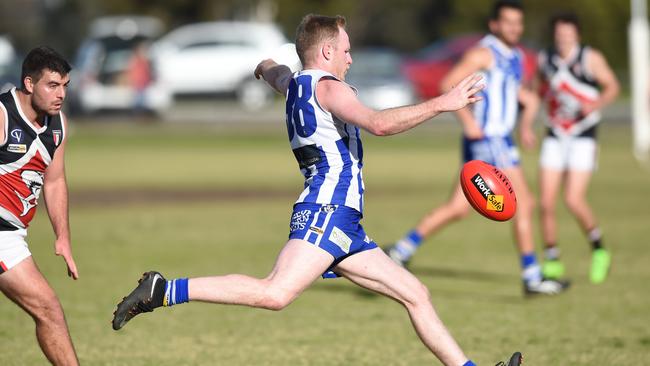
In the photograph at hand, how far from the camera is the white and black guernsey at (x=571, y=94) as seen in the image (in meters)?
11.8

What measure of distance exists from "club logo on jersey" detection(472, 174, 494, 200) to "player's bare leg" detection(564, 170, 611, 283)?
15.9 feet

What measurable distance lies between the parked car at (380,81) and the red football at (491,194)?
2985cm

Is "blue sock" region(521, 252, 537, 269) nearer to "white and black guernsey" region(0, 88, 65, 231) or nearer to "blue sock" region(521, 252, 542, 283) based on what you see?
"blue sock" region(521, 252, 542, 283)

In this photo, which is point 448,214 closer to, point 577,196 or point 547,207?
point 547,207

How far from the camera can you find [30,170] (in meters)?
6.79

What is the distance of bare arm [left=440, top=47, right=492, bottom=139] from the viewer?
10.6 m

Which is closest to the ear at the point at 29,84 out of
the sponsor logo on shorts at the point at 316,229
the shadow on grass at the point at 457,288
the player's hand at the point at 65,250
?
the player's hand at the point at 65,250

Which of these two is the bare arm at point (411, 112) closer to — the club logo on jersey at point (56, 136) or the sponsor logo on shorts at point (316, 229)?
the sponsor logo on shorts at point (316, 229)

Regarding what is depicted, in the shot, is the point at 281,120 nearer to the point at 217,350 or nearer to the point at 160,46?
the point at 160,46

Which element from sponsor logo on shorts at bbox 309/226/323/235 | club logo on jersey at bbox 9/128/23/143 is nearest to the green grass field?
sponsor logo on shorts at bbox 309/226/323/235

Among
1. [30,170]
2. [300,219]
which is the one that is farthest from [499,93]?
[30,170]

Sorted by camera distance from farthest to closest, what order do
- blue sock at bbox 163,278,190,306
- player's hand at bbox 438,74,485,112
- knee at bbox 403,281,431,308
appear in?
knee at bbox 403,281,431,308
blue sock at bbox 163,278,190,306
player's hand at bbox 438,74,485,112

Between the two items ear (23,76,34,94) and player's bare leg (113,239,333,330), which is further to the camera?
ear (23,76,34,94)

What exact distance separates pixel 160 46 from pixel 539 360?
34750 mm
